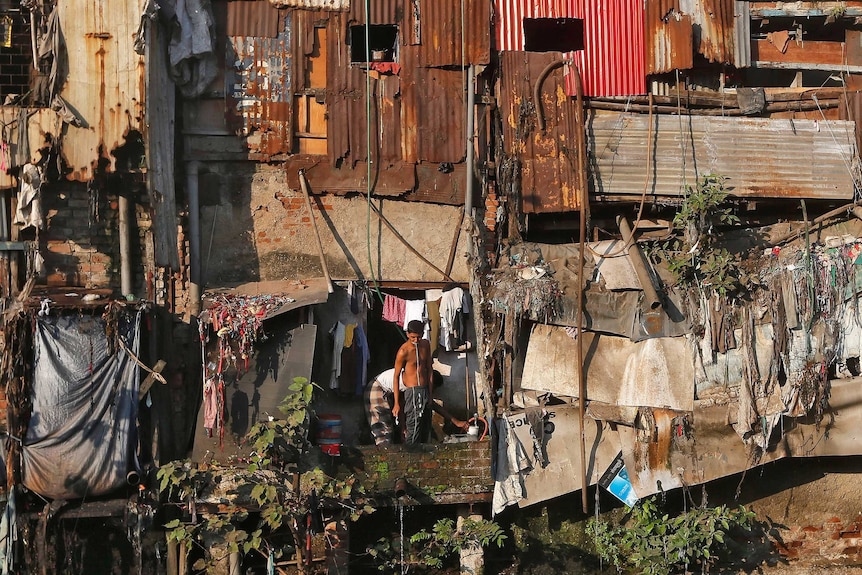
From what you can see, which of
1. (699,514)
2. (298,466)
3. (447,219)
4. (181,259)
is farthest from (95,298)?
(699,514)

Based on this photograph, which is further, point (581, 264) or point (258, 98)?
point (258, 98)

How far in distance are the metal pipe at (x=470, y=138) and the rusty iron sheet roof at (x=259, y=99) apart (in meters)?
1.95

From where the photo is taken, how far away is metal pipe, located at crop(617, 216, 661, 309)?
10.3 metres

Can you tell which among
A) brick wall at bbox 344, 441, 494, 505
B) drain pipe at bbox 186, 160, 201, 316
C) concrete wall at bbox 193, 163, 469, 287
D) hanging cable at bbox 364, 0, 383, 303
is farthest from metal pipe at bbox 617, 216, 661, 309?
drain pipe at bbox 186, 160, 201, 316

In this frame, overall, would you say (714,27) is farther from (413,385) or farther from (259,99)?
(413,385)

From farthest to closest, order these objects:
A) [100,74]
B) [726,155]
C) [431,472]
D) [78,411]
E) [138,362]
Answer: [726,155], [431,472], [100,74], [138,362], [78,411]

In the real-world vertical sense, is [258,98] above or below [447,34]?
below

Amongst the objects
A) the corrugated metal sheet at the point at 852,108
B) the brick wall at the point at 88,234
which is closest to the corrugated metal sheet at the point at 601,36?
the corrugated metal sheet at the point at 852,108

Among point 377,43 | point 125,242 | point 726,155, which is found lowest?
point 125,242

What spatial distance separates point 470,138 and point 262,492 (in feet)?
14.6

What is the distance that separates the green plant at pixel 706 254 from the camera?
34.0ft

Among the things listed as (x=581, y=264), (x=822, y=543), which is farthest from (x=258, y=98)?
(x=822, y=543)

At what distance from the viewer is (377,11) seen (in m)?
11.2

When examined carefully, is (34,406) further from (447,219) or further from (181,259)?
(447,219)
